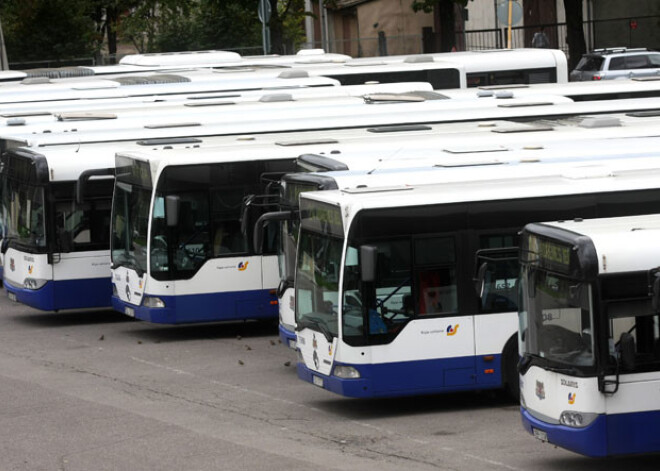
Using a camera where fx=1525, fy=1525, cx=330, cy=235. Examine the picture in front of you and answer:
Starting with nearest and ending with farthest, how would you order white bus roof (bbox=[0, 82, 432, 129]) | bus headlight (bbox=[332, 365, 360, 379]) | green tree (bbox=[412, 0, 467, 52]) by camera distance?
bus headlight (bbox=[332, 365, 360, 379])
white bus roof (bbox=[0, 82, 432, 129])
green tree (bbox=[412, 0, 467, 52])

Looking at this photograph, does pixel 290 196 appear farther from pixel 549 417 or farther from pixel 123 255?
pixel 549 417

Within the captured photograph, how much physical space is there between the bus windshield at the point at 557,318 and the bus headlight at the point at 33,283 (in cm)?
1053

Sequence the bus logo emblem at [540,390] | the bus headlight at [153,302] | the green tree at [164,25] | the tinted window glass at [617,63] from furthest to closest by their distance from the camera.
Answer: the green tree at [164,25], the tinted window glass at [617,63], the bus headlight at [153,302], the bus logo emblem at [540,390]

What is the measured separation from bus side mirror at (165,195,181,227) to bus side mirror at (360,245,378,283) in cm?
535

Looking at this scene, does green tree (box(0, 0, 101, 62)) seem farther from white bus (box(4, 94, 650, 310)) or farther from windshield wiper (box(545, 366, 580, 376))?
windshield wiper (box(545, 366, 580, 376))

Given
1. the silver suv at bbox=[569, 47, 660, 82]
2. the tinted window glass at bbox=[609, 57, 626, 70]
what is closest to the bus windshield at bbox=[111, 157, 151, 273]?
the silver suv at bbox=[569, 47, 660, 82]

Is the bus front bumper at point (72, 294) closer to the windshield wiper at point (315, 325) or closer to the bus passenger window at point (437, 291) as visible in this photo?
the windshield wiper at point (315, 325)

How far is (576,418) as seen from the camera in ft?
36.7

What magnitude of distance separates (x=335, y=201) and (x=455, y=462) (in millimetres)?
3265

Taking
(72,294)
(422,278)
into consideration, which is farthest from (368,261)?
(72,294)

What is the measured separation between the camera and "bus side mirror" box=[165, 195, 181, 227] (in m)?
18.7

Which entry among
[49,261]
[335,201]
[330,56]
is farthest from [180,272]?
[330,56]

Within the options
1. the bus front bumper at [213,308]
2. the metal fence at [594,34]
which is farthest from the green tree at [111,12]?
the bus front bumper at [213,308]

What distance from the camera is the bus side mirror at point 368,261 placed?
13758mm
